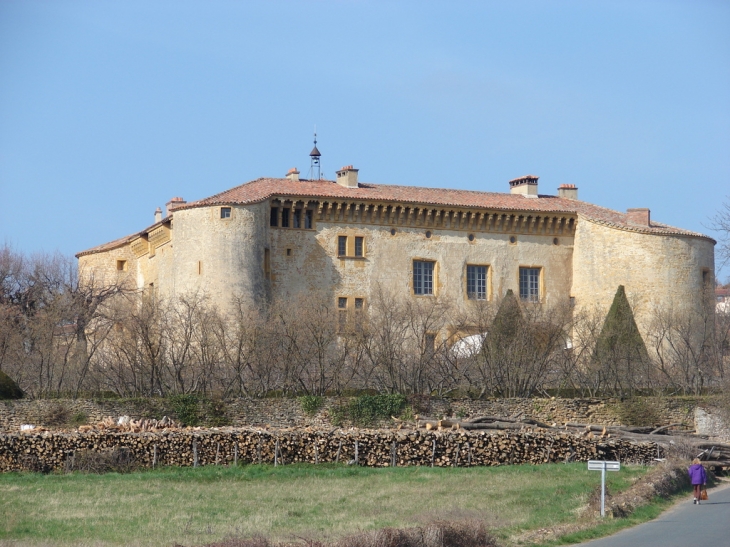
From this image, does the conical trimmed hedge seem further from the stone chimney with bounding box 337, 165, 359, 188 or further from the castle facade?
the stone chimney with bounding box 337, 165, 359, 188

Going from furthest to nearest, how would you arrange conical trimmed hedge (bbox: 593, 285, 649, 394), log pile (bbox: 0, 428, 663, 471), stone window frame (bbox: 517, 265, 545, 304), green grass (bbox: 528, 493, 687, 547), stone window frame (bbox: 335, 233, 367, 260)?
stone window frame (bbox: 517, 265, 545, 304) → stone window frame (bbox: 335, 233, 367, 260) → conical trimmed hedge (bbox: 593, 285, 649, 394) → log pile (bbox: 0, 428, 663, 471) → green grass (bbox: 528, 493, 687, 547)

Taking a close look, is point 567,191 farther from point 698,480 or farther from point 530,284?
point 698,480

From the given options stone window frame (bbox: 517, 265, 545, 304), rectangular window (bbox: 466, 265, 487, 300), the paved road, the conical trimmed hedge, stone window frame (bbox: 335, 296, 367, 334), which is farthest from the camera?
stone window frame (bbox: 517, 265, 545, 304)

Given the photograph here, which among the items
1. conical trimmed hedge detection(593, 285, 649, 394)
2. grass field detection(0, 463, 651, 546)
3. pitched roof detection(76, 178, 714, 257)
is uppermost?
Answer: pitched roof detection(76, 178, 714, 257)

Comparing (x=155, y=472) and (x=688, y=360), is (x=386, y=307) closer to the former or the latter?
(x=688, y=360)

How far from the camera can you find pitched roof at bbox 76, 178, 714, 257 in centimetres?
5681

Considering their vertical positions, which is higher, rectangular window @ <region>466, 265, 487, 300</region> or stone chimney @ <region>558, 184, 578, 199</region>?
stone chimney @ <region>558, 184, 578, 199</region>

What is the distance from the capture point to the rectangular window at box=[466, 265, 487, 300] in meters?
60.2

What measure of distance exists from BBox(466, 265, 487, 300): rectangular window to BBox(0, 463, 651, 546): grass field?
29.2 meters

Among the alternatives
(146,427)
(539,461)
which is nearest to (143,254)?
(146,427)

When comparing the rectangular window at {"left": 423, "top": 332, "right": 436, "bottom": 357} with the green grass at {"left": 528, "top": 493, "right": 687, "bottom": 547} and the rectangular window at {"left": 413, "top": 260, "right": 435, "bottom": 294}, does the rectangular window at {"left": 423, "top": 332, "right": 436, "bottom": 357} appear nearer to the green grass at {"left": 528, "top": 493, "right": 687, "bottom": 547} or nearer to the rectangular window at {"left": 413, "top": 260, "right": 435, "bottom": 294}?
the rectangular window at {"left": 413, "top": 260, "right": 435, "bottom": 294}

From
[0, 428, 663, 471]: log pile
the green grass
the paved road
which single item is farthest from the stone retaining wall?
the paved road

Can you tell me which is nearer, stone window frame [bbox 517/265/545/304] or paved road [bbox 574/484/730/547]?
paved road [bbox 574/484/730/547]

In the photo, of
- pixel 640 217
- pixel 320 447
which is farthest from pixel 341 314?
pixel 320 447
